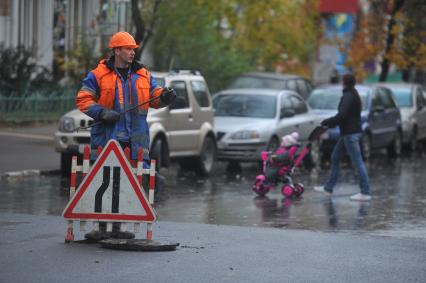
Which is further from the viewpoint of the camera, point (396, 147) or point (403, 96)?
point (403, 96)

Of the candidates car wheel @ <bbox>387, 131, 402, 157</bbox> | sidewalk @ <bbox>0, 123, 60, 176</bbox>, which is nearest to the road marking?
sidewalk @ <bbox>0, 123, 60, 176</bbox>

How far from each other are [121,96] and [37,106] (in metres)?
17.5

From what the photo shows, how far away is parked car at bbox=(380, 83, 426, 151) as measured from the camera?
1177 inches

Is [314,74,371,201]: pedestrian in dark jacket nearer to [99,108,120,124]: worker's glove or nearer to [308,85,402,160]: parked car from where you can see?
[99,108,120,124]: worker's glove

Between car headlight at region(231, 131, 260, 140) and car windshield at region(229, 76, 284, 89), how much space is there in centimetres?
671

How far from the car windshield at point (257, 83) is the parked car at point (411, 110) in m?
3.04

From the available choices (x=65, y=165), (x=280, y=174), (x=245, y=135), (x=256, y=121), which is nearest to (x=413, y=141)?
(x=256, y=121)

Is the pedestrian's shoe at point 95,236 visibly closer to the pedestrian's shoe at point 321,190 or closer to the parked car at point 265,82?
the pedestrian's shoe at point 321,190

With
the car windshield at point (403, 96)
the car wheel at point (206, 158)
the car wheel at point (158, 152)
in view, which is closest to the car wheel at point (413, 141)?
the car windshield at point (403, 96)

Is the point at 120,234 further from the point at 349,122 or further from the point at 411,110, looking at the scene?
the point at 411,110

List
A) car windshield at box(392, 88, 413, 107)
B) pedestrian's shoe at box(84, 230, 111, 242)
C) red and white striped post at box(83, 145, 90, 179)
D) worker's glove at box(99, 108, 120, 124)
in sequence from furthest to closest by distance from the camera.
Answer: car windshield at box(392, 88, 413, 107) < pedestrian's shoe at box(84, 230, 111, 242) < worker's glove at box(99, 108, 120, 124) < red and white striped post at box(83, 145, 90, 179)

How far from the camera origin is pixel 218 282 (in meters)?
8.83

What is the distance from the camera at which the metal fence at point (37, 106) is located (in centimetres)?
2691

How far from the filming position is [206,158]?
21.4m
